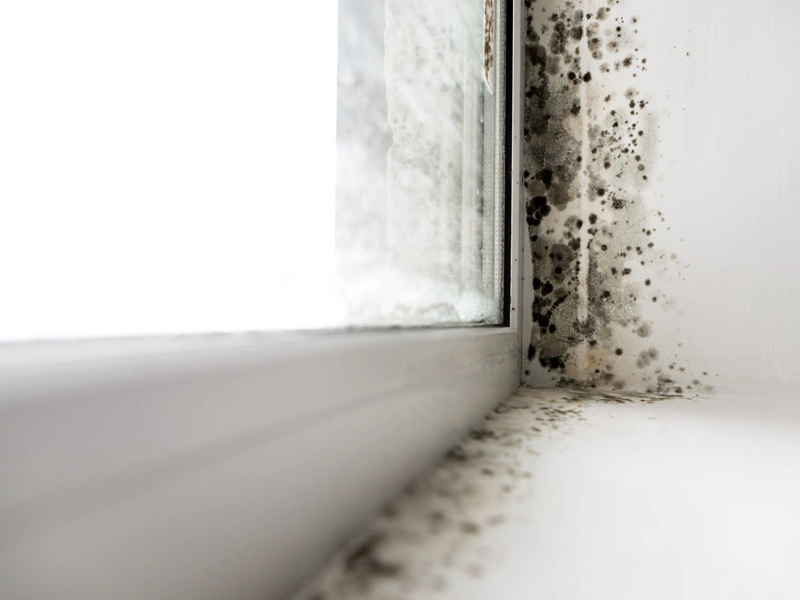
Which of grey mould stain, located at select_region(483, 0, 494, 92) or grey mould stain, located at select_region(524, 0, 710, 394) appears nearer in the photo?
grey mould stain, located at select_region(483, 0, 494, 92)

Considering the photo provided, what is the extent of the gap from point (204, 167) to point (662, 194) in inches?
49.0

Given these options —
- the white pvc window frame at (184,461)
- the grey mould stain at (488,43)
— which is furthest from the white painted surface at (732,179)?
the white pvc window frame at (184,461)

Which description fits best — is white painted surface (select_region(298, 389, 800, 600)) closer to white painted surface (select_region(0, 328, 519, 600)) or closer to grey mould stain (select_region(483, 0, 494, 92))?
white painted surface (select_region(0, 328, 519, 600))

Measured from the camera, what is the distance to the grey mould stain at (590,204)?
1251 millimetres

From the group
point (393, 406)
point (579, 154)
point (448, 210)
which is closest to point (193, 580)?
point (393, 406)

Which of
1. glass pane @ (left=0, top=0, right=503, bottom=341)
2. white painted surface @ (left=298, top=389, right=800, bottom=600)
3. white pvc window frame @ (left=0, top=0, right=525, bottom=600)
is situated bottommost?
white painted surface @ (left=298, top=389, right=800, bottom=600)

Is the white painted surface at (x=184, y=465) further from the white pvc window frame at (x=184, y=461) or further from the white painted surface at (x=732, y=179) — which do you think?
the white painted surface at (x=732, y=179)

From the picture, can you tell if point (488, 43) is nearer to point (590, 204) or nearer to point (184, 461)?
point (590, 204)

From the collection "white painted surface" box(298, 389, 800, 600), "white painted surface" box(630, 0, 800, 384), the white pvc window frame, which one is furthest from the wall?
the white pvc window frame

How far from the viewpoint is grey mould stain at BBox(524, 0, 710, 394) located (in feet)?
4.10

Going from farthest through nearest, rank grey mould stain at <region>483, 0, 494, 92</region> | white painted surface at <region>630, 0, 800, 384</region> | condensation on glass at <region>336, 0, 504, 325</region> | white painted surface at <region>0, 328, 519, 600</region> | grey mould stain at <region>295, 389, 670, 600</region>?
1. white painted surface at <region>630, 0, 800, 384</region>
2. grey mould stain at <region>483, 0, 494, 92</region>
3. condensation on glass at <region>336, 0, 504, 325</region>
4. grey mould stain at <region>295, 389, 670, 600</region>
5. white painted surface at <region>0, 328, 519, 600</region>

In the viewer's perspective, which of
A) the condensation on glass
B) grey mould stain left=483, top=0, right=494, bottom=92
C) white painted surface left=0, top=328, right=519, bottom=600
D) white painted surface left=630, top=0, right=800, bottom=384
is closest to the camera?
white painted surface left=0, top=328, right=519, bottom=600

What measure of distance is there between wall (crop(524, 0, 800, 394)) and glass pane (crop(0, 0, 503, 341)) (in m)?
0.80

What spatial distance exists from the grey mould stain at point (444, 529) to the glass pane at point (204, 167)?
16cm
